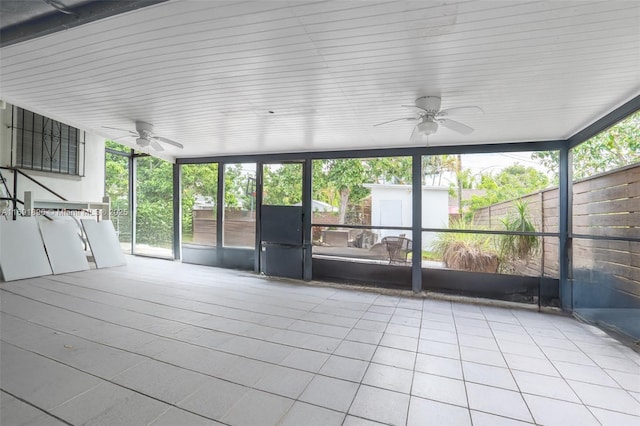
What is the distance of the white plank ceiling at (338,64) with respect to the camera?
5.93ft

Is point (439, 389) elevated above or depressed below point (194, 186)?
below

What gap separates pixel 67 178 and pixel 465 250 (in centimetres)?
851

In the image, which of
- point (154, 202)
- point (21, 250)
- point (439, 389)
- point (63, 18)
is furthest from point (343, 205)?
point (21, 250)

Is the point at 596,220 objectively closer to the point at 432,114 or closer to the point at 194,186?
the point at 432,114

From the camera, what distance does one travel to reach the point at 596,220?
3.54 metres

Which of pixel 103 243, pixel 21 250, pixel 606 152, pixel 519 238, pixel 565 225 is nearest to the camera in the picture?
pixel 606 152

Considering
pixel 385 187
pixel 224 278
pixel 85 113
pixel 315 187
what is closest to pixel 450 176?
pixel 385 187

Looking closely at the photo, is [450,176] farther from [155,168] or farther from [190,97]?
[155,168]

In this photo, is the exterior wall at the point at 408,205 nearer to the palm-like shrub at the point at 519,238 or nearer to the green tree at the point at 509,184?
the green tree at the point at 509,184

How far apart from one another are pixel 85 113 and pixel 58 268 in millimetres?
3014

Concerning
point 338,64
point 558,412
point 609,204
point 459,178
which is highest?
point 338,64

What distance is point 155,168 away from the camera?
755 cm

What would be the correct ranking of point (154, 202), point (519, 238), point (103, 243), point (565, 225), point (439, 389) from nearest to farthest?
point (439, 389) < point (565, 225) < point (519, 238) < point (103, 243) < point (154, 202)

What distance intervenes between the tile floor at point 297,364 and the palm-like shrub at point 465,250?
0.81 m
